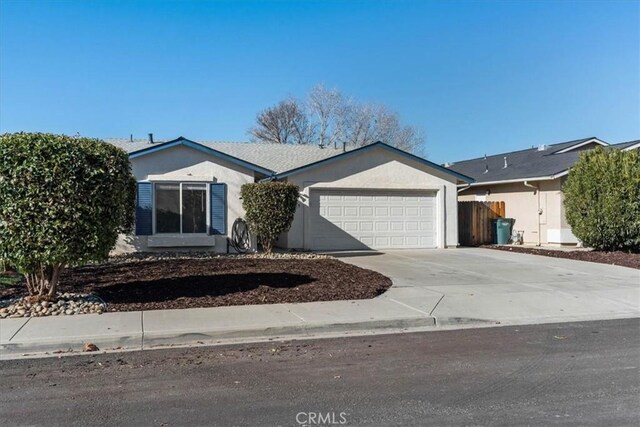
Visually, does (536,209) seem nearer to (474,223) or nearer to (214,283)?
(474,223)

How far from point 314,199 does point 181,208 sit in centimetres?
460

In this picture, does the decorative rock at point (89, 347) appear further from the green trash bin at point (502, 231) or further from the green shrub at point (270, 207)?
the green trash bin at point (502, 231)

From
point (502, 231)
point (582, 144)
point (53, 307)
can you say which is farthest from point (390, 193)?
point (53, 307)

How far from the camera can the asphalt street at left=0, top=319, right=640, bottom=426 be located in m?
4.72

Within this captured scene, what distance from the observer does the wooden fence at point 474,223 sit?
2266cm

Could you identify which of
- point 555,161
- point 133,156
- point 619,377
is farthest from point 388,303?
point 555,161

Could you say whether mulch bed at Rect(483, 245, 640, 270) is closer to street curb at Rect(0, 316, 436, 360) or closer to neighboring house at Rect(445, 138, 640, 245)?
neighboring house at Rect(445, 138, 640, 245)

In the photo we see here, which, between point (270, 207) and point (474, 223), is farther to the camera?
point (474, 223)

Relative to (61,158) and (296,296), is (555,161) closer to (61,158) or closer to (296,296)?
(296,296)

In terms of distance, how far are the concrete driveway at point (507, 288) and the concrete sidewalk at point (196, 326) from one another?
1.05 meters

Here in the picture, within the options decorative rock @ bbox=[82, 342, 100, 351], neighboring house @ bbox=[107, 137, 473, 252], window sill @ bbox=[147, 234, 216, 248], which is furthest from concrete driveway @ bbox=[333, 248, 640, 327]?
decorative rock @ bbox=[82, 342, 100, 351]

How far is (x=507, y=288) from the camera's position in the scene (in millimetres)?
11406

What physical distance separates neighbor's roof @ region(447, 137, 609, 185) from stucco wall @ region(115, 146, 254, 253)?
11.8m

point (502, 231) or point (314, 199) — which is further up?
point (314, 199)
